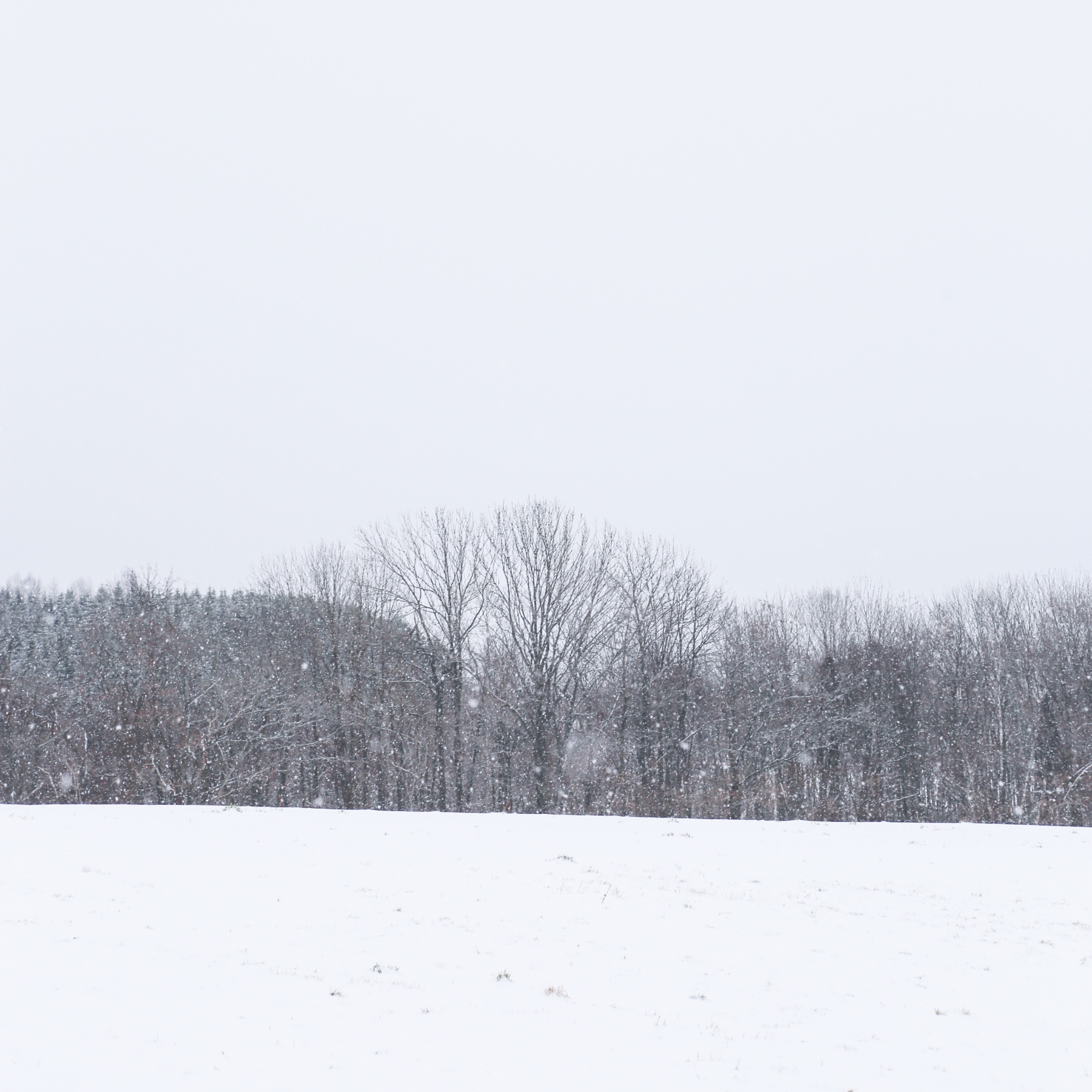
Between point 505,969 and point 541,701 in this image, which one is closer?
point 505,969

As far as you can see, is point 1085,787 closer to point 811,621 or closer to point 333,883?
point 811,621

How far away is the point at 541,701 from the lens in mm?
43875

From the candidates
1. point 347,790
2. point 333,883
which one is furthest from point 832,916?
point 347,790

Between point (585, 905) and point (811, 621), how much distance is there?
177 feet

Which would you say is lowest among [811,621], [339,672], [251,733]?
[251,733]

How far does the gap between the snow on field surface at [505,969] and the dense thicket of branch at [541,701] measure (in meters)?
23.5

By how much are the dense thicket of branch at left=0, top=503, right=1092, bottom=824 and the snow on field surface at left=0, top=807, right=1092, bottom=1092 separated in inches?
927

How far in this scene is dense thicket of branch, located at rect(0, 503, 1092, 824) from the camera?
42688 mm

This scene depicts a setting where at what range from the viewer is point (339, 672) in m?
51.2

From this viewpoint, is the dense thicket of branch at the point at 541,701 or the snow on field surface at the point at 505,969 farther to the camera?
the dense thicket of branch at the point at 541,701

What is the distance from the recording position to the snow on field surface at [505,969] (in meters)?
6.62

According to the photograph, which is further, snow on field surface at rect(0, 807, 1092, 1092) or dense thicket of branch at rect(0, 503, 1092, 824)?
dense thicket of branch at rect(0, 503, 1092, 824)

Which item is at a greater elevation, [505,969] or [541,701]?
[541,701]

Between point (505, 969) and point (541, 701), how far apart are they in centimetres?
3474
